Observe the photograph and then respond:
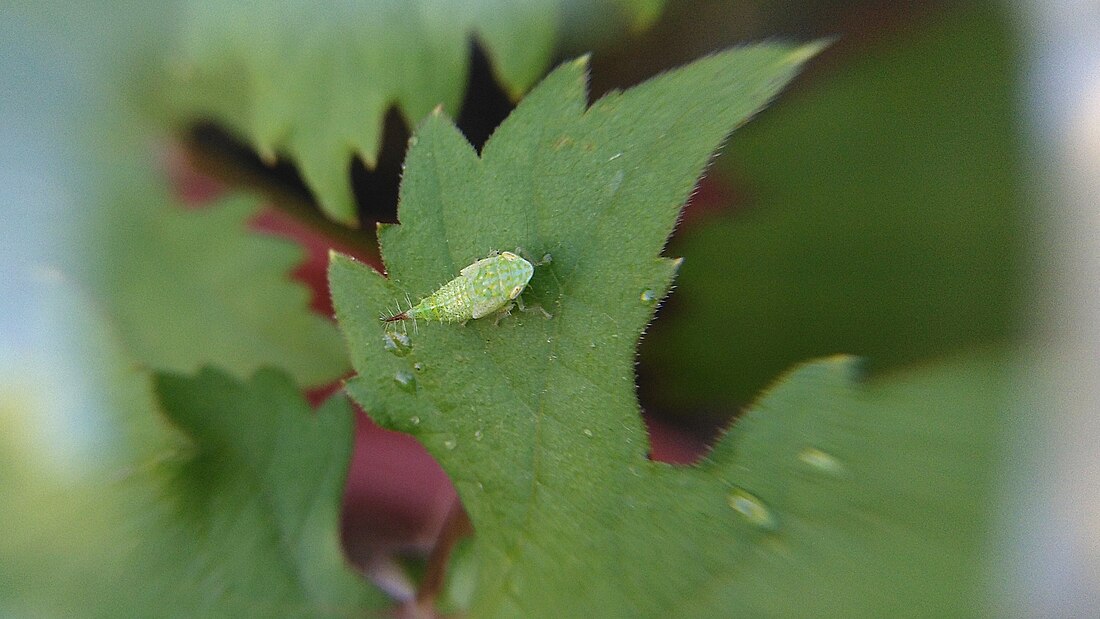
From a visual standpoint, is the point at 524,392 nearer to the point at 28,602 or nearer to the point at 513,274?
the point at 513,274

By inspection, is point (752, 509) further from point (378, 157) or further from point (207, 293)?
point (207, 293)

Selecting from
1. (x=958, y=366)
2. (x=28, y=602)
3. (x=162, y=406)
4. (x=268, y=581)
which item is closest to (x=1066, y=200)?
(x=958, y=366)

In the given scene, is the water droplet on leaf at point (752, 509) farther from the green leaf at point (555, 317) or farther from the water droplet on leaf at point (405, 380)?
the water droplet on leaf at point (405, 380)

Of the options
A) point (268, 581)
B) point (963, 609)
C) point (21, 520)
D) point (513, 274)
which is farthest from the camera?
point (21, 520)

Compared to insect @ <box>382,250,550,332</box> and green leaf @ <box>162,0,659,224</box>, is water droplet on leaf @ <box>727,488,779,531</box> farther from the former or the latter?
green leaf @ <box>162,0,659,224</box>

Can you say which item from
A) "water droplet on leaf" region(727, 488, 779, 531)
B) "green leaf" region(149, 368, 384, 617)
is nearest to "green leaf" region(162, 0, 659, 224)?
"green leaf" region(149, 368, 384, 617)

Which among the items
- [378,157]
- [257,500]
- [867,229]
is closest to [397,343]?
[257,500]
